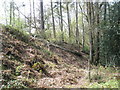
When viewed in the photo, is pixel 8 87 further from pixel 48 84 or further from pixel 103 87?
pixel 103 87

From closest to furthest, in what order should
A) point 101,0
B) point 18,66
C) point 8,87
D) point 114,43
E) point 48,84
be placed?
point 8,87, point 48,84, point 18,66, point 114,43, point 101,0

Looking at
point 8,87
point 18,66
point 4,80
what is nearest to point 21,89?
point 8,87

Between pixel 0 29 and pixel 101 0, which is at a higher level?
pixel 101 0

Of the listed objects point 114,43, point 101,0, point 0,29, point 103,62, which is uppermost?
point 101,0

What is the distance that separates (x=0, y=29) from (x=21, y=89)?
4963mm

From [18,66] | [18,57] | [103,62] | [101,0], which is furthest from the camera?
[101,0]

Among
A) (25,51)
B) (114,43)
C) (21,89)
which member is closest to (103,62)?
(114,43)

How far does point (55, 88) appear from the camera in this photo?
468 centimetres

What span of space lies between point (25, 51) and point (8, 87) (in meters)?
3.89

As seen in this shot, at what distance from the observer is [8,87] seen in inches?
167

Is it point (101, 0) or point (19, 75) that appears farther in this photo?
point (101, 0)

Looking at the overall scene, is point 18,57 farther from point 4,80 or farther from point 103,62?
point 103,62

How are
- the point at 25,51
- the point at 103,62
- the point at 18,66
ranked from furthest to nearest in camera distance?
the point at 103,62 < the point at 25,51 < the point at 18,66

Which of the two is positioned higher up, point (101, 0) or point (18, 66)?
point (101, 0)
